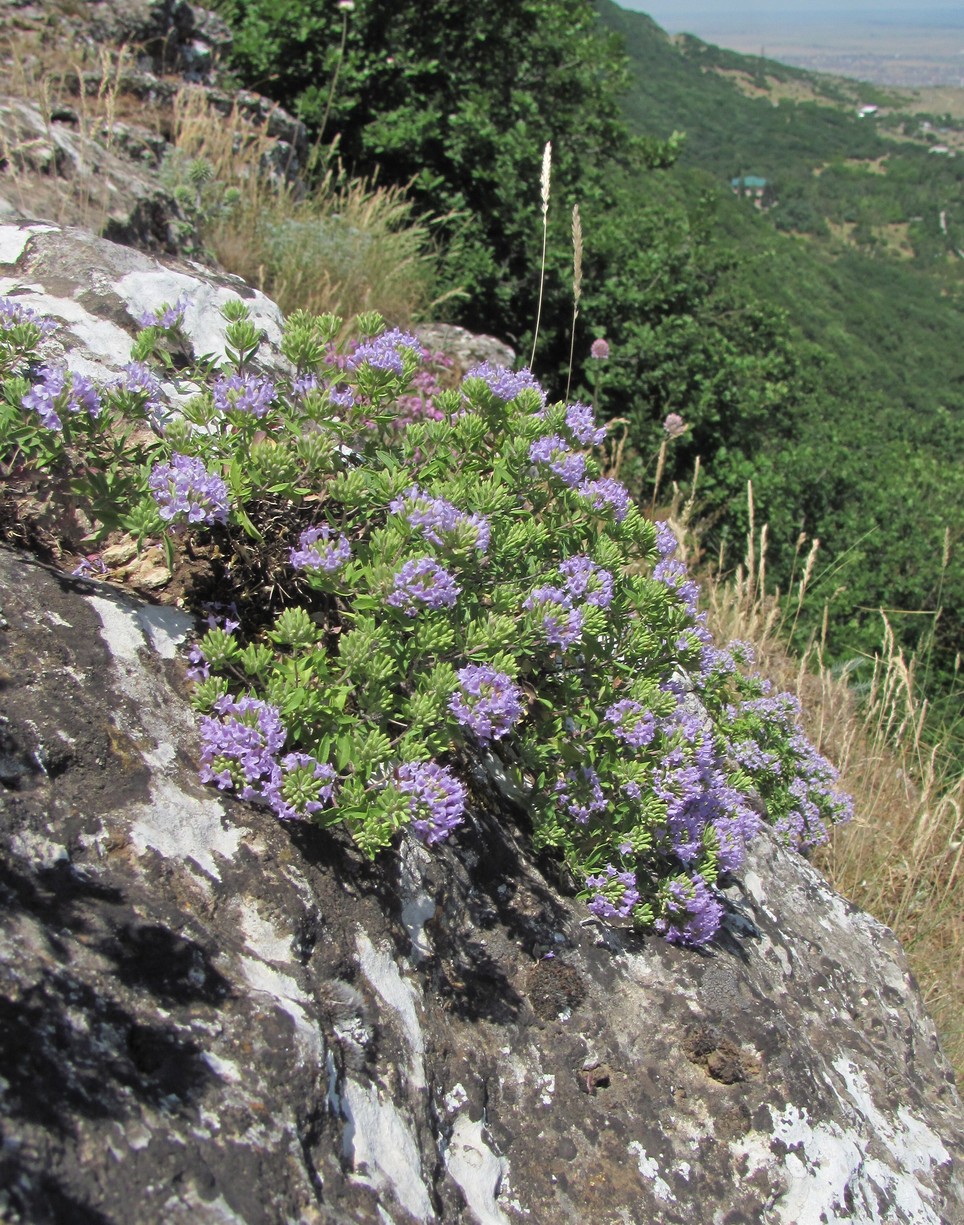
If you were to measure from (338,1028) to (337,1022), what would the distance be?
0.01 m

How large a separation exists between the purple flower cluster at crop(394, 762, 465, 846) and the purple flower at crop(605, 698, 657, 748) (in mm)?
548

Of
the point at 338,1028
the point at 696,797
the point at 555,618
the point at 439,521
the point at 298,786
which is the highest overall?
the point at 439,521

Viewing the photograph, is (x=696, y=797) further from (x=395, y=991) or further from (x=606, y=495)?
(x=395, y=991)

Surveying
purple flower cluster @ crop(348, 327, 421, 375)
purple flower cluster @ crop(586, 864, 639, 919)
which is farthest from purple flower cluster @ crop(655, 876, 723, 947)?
purple flower cluster @ crop(348, 327, 421, 375)

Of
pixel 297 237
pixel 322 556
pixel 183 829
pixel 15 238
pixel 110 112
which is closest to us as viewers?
pixel 183 829

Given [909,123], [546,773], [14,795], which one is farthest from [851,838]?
[909,123]

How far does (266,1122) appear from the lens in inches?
56.1

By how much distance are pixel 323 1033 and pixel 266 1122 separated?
214 mm

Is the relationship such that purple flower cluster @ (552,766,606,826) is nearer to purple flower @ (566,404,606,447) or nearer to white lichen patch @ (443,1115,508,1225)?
white lichen patch @ (443,1115,508,1225)

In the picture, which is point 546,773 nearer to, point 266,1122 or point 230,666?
point 230,666

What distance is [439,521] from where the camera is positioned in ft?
6.70

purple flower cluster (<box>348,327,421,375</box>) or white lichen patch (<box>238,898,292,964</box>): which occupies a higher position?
purple flower cluster (<box>348,327,421,375</box>)

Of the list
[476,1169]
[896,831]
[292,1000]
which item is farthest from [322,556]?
[896,831]

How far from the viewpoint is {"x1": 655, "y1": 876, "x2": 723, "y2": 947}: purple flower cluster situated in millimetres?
2350
